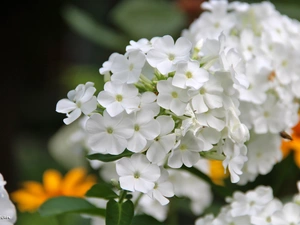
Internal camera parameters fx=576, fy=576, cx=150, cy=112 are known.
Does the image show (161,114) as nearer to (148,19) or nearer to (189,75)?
(189,75)

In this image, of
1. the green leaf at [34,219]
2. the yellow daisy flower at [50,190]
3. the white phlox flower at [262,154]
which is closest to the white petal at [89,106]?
the white phlox flower at [262,154]

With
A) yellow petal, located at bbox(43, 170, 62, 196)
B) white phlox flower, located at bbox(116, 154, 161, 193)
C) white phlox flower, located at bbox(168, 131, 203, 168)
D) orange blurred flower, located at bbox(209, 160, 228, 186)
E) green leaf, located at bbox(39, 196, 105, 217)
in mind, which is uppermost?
white phlox flower, located at bbox(168, 131, 203, 168)

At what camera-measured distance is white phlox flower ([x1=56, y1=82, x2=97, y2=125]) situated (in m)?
0.49

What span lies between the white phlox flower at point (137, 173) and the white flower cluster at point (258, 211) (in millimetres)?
112

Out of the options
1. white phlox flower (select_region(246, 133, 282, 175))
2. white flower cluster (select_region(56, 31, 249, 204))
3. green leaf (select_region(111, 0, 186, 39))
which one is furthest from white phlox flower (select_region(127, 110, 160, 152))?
green leaf (select_region(111, 0, 186, 39))

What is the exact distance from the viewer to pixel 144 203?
74 cm

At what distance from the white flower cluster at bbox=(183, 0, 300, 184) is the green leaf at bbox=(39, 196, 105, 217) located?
0.59 ft

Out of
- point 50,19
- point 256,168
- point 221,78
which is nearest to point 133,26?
point 256,168

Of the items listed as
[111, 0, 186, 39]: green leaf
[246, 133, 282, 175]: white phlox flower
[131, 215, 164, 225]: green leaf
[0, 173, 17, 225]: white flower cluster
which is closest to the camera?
[0, 173, 17, 225]: white flower cluster

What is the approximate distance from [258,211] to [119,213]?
140 millimetres

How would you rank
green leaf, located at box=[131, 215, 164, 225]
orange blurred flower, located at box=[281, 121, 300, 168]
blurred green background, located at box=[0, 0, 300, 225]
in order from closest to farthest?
green leaf, located at box=[131, 215, 164, 225]
orange blurred flower, located at box=[281, 121, 300, 168]
blurred green background, located at box=[0, 0, 300, 225]

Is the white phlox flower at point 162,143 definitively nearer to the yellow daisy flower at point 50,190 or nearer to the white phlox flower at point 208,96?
the white phlox flower at point 208,96

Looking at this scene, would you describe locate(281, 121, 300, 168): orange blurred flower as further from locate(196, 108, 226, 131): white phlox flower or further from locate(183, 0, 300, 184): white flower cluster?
locate(196, 108, 226, 131): white phlox flower

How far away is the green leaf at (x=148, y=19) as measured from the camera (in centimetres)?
127
